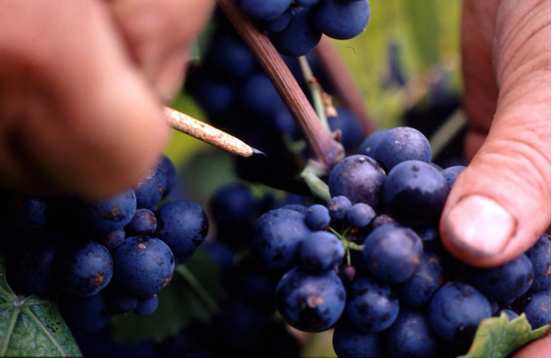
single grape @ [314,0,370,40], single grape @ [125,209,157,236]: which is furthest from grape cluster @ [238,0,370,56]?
single grape @ [125,209,157,236]

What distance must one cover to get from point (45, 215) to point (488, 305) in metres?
0.40

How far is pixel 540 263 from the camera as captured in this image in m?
0.64

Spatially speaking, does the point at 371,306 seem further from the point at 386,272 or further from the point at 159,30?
the point at 159,30

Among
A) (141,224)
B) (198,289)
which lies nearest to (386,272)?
(141,224)

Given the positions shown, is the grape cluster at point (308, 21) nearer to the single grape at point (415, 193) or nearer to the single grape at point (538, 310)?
the single grape at point (415, 193)

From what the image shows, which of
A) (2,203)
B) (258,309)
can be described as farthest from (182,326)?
(2,203)

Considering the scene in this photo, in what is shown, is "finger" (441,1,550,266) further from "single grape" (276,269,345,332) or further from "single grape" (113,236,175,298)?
"single grape" (113,236,175,298)

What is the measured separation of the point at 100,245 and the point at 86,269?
30 mm

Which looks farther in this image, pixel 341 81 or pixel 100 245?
pixel 341 81

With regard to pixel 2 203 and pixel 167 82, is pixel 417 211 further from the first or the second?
pixel 2 203

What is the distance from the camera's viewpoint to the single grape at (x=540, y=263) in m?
0.64

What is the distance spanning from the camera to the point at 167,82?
46 centimetres

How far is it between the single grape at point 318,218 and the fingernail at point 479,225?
0.10m

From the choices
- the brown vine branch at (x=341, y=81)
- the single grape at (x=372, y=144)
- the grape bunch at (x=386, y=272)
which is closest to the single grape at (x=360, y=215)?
the grape bunch at (x=386, y=272)
